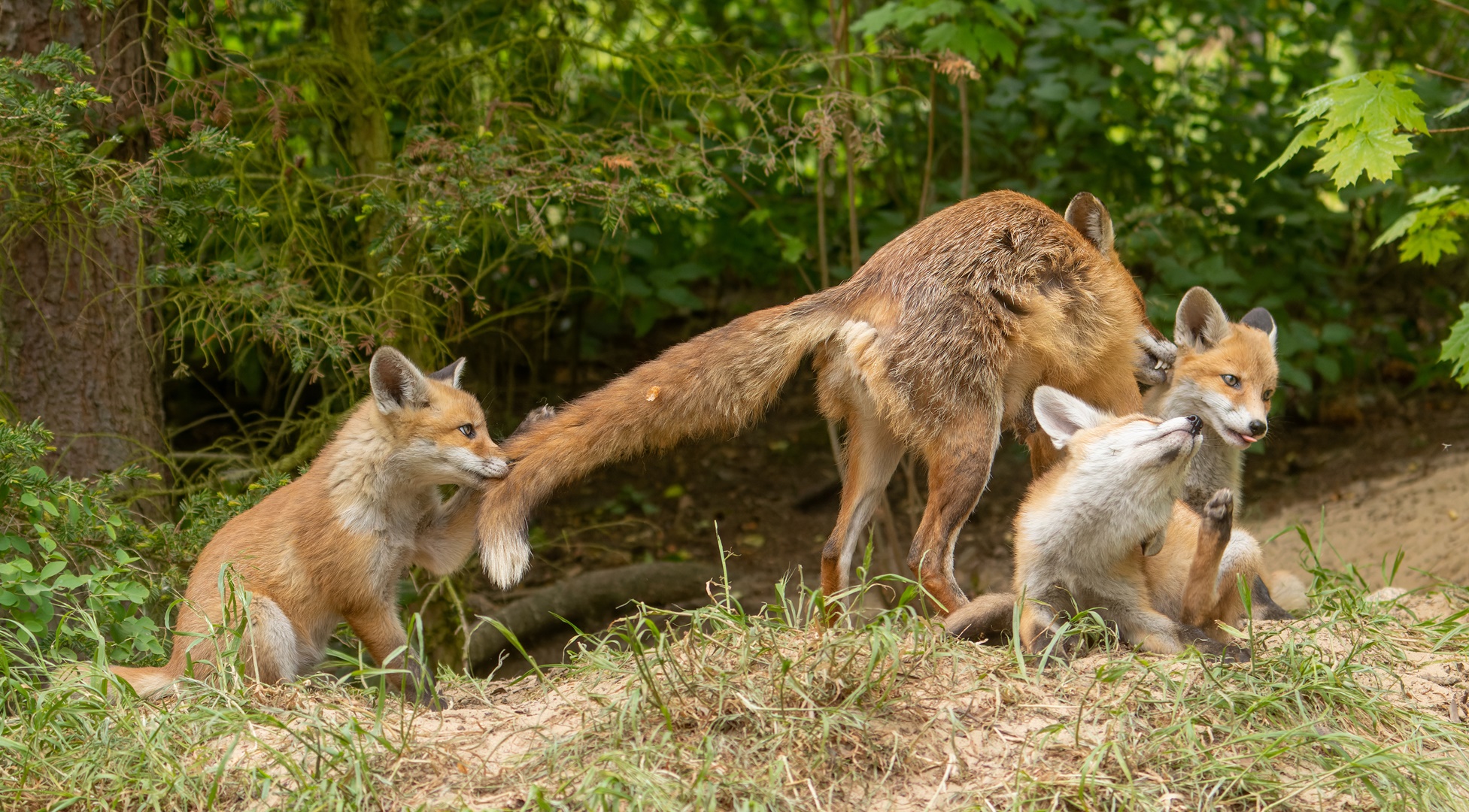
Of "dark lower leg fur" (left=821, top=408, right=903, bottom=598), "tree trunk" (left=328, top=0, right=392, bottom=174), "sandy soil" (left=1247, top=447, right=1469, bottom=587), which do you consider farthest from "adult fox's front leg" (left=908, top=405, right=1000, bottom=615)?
"tree trunk" (left=328, top=0, right=392, bottom=174)

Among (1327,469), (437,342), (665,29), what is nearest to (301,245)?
(437,342)

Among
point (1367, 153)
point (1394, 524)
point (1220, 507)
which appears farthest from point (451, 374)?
point (1394, 524)

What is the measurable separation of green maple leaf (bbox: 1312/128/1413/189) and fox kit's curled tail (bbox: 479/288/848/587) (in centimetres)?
191

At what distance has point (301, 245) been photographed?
5.39 m

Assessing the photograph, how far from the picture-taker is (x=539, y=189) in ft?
→ 16.3

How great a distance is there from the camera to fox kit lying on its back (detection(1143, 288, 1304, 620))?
185 inches

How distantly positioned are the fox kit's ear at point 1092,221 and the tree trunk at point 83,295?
4063mm

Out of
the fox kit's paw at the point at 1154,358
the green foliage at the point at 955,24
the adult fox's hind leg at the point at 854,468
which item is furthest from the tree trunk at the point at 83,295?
the fox kit's paw at the point at 1154,358

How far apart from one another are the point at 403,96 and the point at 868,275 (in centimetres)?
322

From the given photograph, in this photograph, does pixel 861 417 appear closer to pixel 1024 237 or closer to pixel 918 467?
pixel 1024 237

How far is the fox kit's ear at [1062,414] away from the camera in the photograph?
3984 millimetres

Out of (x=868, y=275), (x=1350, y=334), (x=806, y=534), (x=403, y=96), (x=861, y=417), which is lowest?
(x=806, y=534)

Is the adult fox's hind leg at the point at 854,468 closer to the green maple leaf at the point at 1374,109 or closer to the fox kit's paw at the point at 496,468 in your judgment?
the fox kit's paw at the point at 496,468

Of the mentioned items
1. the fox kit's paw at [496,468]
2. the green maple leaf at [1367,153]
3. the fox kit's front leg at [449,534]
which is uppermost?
the green maple leaf at [1367,153]
